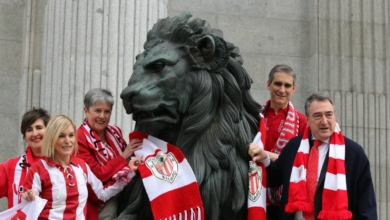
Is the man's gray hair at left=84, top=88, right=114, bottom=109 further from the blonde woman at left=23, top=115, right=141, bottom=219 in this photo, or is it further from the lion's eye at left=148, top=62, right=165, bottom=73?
the lion's eye at left=148, top=62, right=165, bottom=73

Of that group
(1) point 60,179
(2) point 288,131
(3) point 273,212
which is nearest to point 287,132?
(2) point 288,131

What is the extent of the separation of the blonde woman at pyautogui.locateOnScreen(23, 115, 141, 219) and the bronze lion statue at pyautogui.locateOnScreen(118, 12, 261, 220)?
0.25 meters

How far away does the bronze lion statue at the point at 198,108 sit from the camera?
14.2 feet

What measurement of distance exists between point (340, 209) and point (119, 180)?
1325mm

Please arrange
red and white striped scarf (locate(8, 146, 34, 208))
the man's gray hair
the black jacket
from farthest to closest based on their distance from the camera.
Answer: red and white striped scarf (locate(8, 146, 34, 208)), the man's gray hair, the black jacket

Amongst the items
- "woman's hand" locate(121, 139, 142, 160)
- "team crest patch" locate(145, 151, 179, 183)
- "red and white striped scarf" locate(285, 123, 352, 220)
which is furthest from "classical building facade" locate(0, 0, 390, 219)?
"red and white striped scarf" locate(285, 123, 352, 220)

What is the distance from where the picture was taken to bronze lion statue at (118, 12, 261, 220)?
4.32 metres

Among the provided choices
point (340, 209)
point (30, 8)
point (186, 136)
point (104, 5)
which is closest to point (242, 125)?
point (186, 136)

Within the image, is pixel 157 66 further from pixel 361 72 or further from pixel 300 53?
pixel 361 72

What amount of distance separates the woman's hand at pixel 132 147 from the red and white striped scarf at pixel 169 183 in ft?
0.37

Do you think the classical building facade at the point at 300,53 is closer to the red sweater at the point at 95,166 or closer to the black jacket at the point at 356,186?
the red sweater at the point at 95,166

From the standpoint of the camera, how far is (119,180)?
14.5 ft

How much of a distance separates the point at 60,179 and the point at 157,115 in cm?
72

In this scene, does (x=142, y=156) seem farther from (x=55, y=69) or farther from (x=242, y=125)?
(x=55, y=69)
